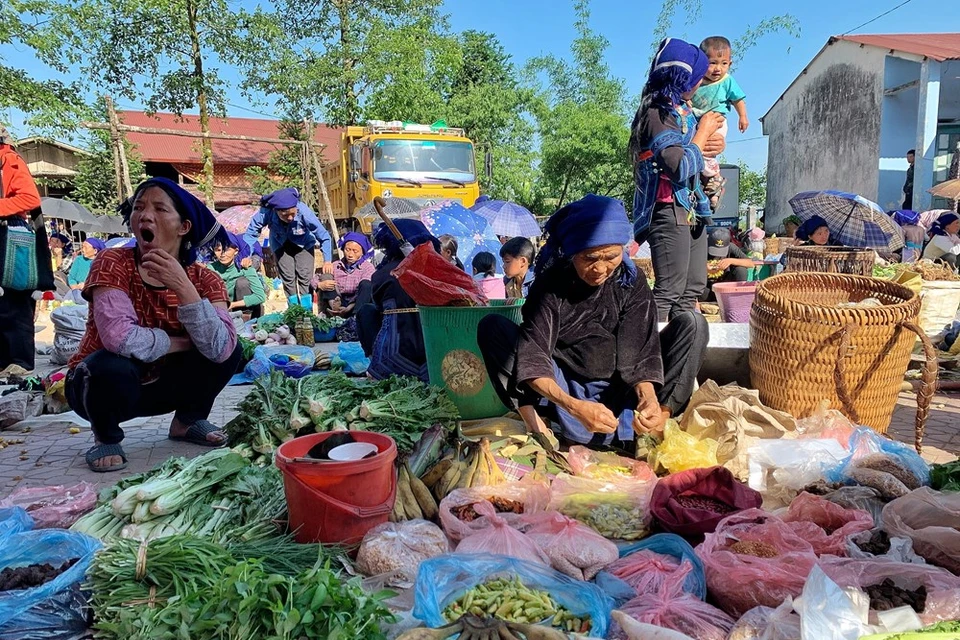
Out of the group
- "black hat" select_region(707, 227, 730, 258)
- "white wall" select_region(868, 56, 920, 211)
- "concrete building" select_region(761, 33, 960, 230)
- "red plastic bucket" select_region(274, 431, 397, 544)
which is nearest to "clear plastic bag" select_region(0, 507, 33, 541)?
"red plastic bucket" select_region(274, 431, 397, 544)

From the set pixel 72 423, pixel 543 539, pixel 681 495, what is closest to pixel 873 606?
pixel 681 495

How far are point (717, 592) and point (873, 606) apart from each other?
394 millimetres

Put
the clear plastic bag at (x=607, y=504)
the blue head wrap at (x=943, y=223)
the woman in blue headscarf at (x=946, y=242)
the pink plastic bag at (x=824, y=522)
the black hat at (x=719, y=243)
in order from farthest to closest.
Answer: the blue head wrap at (x=943, y=223), the woman in blue headscarf at (x=946, y=242), the black hat at (x=719, y=243), the clear plastic bag at (x=607, y=504), the pink plastic bag at (x=824, y=522)

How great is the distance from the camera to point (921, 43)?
1458 centimetres

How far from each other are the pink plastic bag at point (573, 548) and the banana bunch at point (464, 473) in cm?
45

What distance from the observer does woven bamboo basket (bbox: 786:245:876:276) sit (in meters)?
5.24

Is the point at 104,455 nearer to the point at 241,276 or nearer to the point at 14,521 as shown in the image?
the point at 14,521

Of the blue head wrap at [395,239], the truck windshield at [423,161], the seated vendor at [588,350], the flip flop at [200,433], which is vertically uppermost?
the truck windshield at [423,161]

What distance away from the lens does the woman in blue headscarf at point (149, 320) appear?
117 inches

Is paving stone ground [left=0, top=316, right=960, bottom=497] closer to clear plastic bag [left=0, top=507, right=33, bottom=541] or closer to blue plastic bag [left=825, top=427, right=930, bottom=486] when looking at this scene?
blue plastic bag [left=825, top=427, right=930, bottom=486]

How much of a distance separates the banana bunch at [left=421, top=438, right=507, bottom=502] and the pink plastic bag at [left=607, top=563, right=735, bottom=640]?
88cm

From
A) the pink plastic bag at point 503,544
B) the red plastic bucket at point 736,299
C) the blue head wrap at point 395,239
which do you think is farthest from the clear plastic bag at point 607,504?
the red plastic bucket at point 736,299

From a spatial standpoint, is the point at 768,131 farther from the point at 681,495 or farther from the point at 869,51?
the point at 681,495

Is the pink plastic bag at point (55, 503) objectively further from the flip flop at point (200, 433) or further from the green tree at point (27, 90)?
the green tree at point (27, 90)
